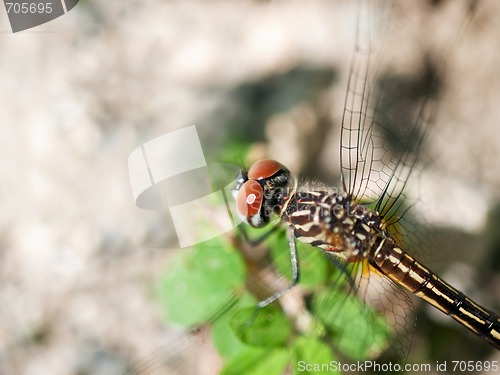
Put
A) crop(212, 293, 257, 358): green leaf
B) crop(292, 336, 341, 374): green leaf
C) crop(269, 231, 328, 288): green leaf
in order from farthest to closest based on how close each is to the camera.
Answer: crop(269, 231, 328, 288): green leaf
crop(212, 293, 257, 358): green leaf
crop(292, 336, 341, 374): green leaf

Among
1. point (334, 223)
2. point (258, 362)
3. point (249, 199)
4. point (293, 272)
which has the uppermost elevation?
point (249, 199)

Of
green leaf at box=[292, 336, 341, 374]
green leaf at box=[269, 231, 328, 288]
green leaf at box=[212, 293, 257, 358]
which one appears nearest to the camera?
green leaf at box=[292, 336, 341, 374]

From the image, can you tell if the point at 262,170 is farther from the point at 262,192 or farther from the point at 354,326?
the point at 354,326

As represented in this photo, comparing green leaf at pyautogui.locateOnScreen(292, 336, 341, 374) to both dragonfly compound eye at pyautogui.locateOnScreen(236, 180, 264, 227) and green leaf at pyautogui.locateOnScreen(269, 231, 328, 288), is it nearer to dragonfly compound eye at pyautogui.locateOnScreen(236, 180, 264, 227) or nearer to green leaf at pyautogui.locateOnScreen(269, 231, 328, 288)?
green leaf at pyautogui.locateOnScreen(269, 231, 328, 288)

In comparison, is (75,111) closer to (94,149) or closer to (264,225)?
(94,149)

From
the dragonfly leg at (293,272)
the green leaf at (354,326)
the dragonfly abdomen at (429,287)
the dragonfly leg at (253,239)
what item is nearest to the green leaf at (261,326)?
the dragonfly leg at (293,272)

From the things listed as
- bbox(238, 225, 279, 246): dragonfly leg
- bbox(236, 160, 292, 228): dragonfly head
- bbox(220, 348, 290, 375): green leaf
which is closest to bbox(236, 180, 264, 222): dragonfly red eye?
bbox(236, 160, 292, 228): dragonfly head

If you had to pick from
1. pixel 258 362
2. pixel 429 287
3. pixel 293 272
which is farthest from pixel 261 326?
pixel 429 287

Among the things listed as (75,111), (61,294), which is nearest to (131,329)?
(61,294)
